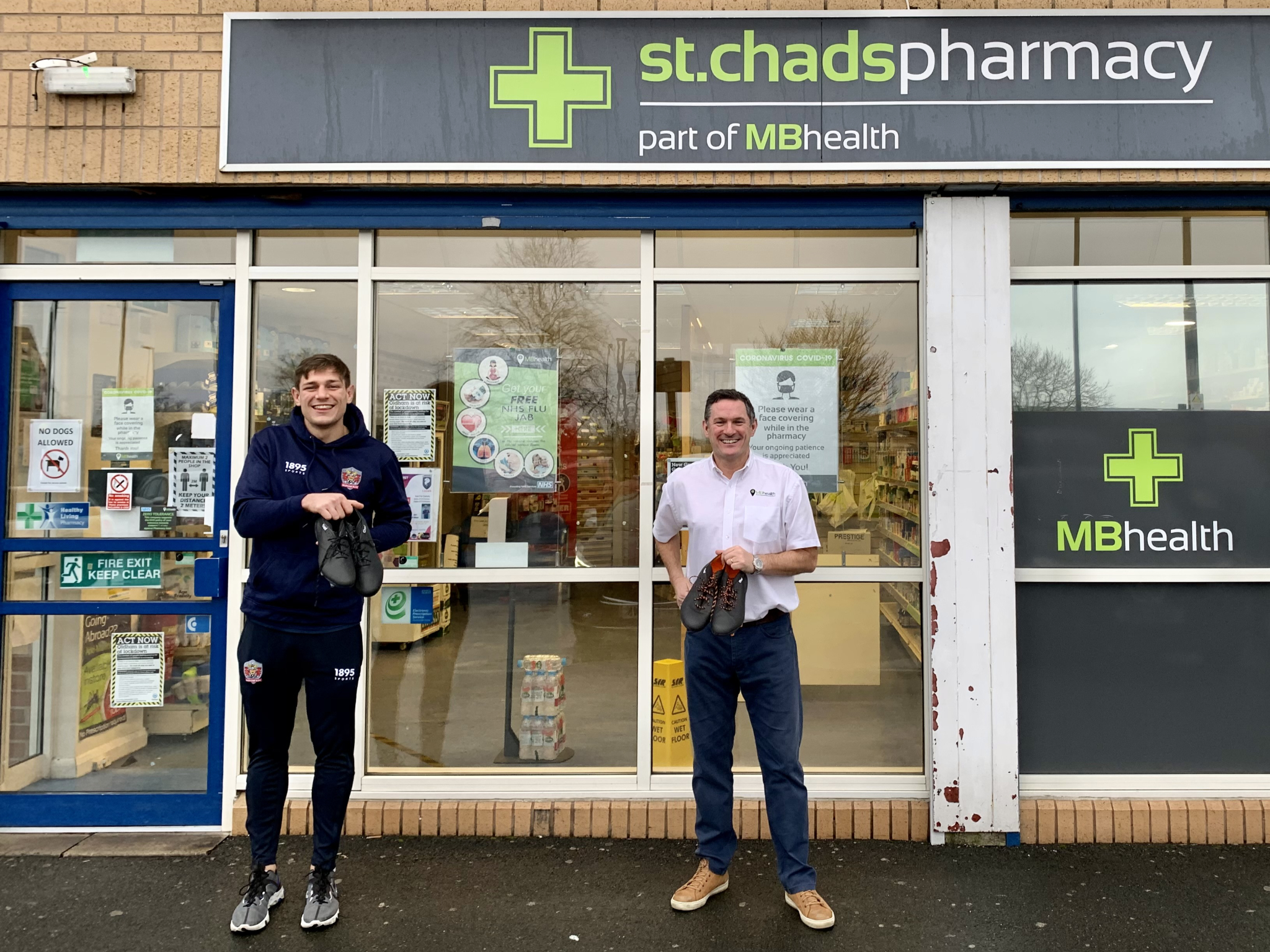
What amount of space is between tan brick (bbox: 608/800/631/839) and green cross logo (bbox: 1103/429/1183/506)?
2.63 meters

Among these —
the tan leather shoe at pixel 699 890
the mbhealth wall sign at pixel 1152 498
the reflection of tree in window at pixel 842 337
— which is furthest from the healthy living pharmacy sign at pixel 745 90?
the tan leather shoe at pixel 699 890

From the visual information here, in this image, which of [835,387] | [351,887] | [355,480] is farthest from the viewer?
[835,387]

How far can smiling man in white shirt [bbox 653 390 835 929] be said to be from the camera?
3217 millimetres

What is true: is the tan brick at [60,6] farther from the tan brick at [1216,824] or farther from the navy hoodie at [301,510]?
the tan brick at [1216,824]

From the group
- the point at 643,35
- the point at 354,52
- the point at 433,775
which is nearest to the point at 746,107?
the point at 643,35

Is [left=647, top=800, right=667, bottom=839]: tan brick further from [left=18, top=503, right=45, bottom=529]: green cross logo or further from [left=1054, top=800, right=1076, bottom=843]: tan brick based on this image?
[left=18, top=503, right=45, bottom=529]: green cross logo

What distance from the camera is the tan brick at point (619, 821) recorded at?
398cm

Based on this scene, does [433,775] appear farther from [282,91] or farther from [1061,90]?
[1061,90]

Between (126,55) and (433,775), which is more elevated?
(126,55)

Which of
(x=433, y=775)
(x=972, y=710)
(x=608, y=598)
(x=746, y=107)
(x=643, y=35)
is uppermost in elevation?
(x=643, y=35)

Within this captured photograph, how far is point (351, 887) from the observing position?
3506 millimetres

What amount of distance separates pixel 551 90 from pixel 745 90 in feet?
2.80

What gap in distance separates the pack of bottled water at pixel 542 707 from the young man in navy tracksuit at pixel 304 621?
1128mm

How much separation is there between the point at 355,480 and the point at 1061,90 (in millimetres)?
3396
